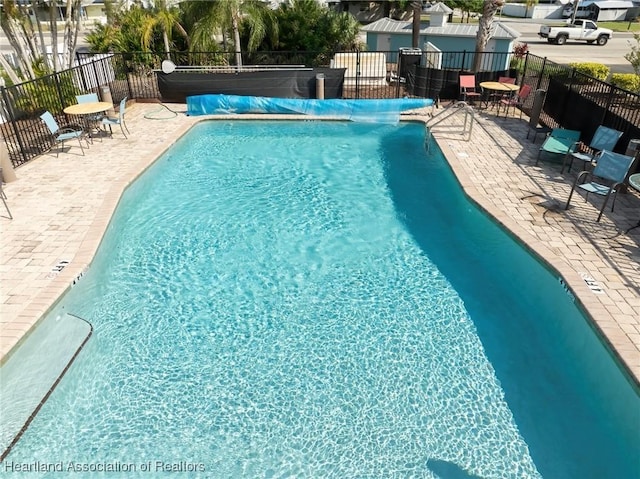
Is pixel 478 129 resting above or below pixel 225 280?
above

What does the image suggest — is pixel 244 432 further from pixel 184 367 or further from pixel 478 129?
pixel 478 129

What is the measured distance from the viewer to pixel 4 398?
5.21 metres

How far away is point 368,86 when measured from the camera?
16828 mm

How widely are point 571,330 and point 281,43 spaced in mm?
20040

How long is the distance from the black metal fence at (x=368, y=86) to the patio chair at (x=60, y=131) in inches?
13.1

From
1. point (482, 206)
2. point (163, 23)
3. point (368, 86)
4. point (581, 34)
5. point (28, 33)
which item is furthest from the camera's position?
point (581, 34)

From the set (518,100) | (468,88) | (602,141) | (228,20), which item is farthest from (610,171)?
(228,20)

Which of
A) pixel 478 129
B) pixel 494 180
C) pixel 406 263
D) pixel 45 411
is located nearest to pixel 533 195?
pixel 494 180

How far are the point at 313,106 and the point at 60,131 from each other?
7.56 meters

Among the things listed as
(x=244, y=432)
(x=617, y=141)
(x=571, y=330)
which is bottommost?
(x=244, y=432)

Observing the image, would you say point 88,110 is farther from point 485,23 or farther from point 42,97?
point 485,23

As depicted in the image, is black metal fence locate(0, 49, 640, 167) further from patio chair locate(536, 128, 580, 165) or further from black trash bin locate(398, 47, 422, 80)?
patio chair locate(536, 128, 580, 165)

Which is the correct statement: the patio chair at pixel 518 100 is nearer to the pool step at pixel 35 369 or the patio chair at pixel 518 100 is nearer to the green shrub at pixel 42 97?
the pool step at pixel 35 369

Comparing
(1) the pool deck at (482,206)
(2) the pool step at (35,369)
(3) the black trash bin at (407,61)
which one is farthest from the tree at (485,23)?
(2) the pool step at (35,369)
